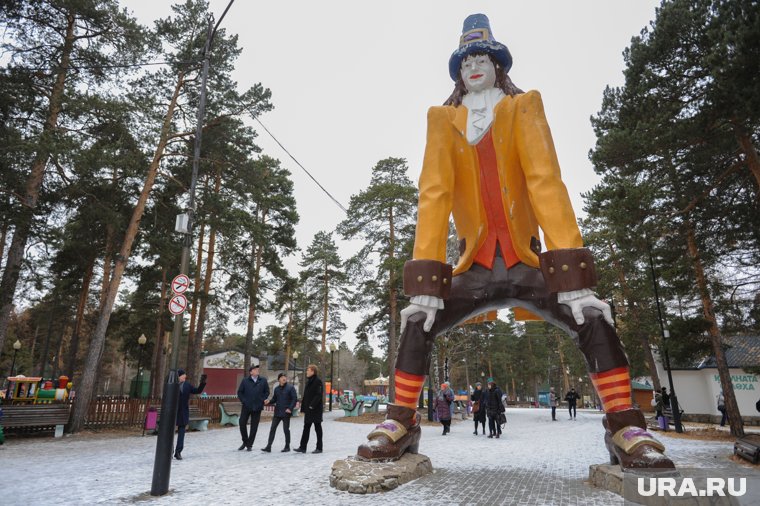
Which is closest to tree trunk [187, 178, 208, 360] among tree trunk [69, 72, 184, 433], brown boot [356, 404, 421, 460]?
tree trunk [69, 72, 184, 433]

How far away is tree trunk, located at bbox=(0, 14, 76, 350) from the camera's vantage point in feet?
36.4

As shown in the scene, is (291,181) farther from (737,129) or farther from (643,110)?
(737,129)

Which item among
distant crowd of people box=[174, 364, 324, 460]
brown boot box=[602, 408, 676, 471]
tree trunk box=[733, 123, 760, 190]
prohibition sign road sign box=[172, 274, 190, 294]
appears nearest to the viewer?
brown boot box=[602, 408, 676, 471]

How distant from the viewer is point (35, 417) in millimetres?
11367

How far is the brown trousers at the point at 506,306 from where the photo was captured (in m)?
5.35

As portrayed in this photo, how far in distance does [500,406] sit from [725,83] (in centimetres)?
936

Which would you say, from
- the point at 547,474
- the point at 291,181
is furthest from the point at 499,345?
the point at 547,474

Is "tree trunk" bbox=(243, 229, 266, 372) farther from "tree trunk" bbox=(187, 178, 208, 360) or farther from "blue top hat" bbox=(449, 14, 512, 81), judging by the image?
"blue top hat" bbox=(449, 14, 512, 81)

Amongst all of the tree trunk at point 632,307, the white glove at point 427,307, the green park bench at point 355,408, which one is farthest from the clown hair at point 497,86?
the green park bench at point 355,408

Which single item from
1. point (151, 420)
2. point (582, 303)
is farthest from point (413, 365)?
point (151, 420)

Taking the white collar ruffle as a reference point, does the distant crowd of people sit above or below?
below

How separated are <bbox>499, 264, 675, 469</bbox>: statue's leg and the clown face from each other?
10.1 feet

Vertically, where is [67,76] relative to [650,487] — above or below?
above

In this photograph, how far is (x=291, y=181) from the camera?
26594 millimetres
